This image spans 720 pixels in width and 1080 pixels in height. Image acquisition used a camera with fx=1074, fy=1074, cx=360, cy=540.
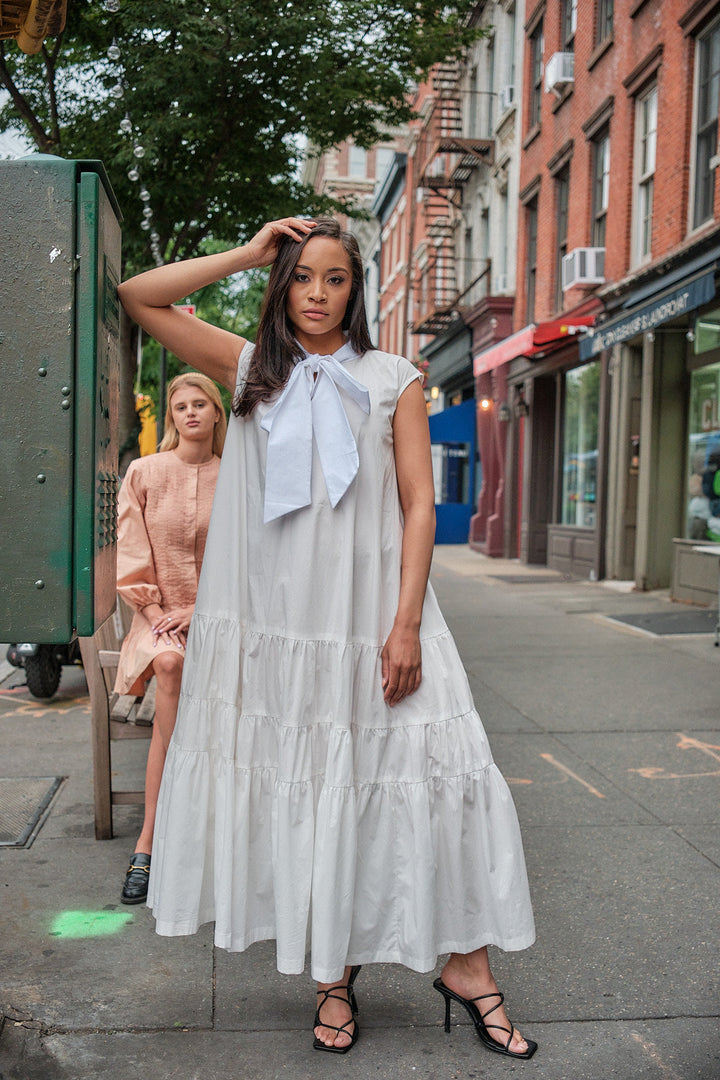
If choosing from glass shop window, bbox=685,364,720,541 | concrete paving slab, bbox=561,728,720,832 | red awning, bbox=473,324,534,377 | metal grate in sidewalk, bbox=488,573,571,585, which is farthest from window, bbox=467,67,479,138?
concrete paving slab, bbox=561,728,720,832

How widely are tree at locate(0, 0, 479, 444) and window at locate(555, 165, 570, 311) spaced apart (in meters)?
6.14

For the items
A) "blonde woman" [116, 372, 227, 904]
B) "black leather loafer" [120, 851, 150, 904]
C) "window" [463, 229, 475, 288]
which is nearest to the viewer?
"black leather loafer" [120, 851, 150, 904]

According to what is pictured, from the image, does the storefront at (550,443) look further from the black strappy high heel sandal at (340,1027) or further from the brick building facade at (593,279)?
the black strappy high heel sandal at (340,1027)

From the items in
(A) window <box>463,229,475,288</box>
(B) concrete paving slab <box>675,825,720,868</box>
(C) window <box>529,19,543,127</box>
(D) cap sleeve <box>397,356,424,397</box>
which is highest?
(C) window <box>529,19,543,127</box>

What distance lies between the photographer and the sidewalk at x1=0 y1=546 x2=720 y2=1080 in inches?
103

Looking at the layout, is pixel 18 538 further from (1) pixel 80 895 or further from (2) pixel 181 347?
(1) pixel 80 895

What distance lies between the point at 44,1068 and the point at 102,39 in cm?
921

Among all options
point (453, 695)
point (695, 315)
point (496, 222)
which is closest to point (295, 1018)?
point (453, 695)

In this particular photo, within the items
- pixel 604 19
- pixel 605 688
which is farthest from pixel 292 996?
pixel 604 19

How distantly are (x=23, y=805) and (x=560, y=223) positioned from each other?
16.3m

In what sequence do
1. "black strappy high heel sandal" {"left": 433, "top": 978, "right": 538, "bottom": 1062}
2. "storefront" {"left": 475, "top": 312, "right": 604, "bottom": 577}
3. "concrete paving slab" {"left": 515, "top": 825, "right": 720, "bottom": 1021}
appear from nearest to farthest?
"black strappy high heel sandal" {"left": 433, "top": 978, "right": 538, "bottom": 1062} → "concrete paving slab" {"left": 515, "top": 825, "right": 720, "bottom": 1021} → "storefront" {"left": 475, "top": 312, "right": 604, "bottom": 577}

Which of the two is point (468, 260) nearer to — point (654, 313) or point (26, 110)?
point (654, 313)

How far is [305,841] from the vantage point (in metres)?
2.51

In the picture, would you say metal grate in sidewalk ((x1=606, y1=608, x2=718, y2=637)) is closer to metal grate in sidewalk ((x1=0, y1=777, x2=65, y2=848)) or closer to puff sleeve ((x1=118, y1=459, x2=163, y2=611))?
metal grate in sidewalk ((x1=0, y1=777, x2=65, y2=848))
